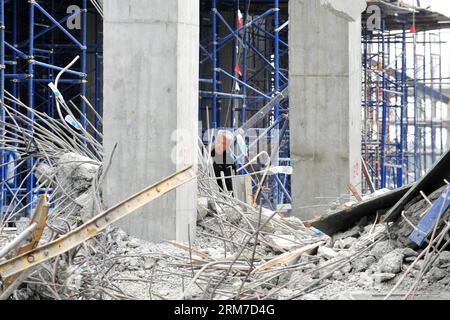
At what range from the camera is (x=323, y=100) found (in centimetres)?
1252

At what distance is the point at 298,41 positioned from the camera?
12.7 meters

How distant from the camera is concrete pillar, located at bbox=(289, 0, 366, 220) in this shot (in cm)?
1238

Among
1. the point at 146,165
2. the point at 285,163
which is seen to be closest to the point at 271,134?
the point at 285,163

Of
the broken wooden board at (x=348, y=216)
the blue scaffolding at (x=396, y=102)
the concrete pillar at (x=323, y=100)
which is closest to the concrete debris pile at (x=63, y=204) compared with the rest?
the broken wooden board at (x=348, y=216)

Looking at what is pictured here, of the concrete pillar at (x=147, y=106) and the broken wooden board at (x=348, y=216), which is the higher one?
the concrete pillar at (x=147, y=106)

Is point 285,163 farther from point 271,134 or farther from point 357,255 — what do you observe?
point 357,255

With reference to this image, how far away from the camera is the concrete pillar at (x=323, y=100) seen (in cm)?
1238

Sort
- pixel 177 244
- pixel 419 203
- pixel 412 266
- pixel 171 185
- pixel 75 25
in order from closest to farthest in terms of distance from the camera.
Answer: pixel 171 185 < pixel 412 266 < pixel 419 203 < pixel 177 244 < pixel 75 25

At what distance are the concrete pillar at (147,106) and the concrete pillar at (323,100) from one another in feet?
12.3

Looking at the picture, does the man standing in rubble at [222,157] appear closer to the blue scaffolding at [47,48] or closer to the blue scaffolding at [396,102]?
the blue scaffolding at [47,48]

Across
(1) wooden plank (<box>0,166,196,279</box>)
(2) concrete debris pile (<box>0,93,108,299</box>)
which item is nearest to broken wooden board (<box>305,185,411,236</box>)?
(2) concrete debris pile (<box>0,93,108,299</box>)

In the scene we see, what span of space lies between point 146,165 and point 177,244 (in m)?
0.87

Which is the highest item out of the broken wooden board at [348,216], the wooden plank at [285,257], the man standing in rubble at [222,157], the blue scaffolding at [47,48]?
the blue scaffolding at [47,48]

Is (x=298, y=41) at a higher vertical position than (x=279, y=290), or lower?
higher
